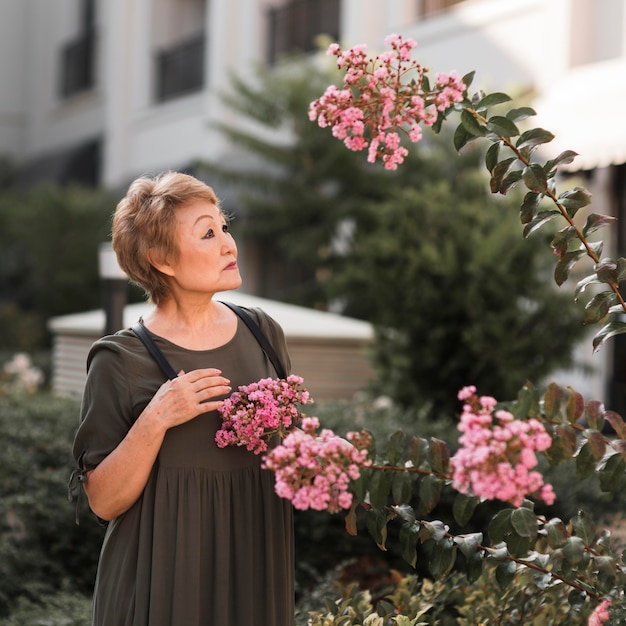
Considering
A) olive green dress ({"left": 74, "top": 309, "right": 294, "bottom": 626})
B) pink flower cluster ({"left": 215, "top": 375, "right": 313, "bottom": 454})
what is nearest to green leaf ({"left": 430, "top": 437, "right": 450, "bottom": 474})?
pink flower cluster ({"left": 215, "top": 375, "right": 313, "bottom": 454})

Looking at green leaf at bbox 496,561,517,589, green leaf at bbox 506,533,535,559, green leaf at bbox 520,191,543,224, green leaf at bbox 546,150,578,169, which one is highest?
green leaf at bbox 546,150,578,169

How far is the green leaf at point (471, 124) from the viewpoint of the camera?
2.42 metres

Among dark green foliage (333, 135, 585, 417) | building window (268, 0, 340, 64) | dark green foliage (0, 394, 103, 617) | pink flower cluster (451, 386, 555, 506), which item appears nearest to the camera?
Result: pink flower cluster (451, 386, 555, 506)

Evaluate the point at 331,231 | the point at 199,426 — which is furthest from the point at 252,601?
the point at 331,231

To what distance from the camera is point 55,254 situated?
50.0ft

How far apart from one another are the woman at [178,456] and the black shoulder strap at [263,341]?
53 mm

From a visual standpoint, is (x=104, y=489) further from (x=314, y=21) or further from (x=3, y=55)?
(x=3, y=55)

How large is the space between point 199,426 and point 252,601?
406 millimetres

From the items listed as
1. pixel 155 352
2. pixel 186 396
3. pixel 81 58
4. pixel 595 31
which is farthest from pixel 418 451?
pixel 81 58

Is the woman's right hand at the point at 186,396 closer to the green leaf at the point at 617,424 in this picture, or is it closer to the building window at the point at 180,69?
the green leaf at the point at 617,424

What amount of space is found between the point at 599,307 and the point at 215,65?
14.1 meters

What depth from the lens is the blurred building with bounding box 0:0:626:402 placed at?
404 inches

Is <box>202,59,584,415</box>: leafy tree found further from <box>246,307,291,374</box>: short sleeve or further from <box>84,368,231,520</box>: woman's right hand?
<box>84,368,231,520</box>: woman's right hand

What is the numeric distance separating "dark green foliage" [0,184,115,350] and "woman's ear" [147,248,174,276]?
12786 millimetres
